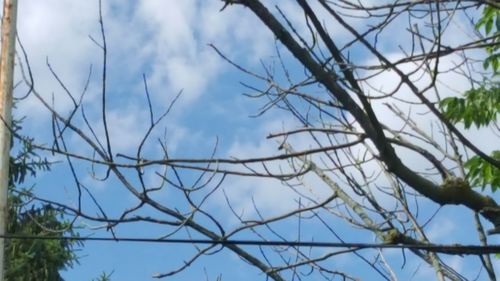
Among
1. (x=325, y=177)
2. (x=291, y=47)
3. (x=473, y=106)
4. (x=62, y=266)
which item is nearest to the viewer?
(x=291, y=47)

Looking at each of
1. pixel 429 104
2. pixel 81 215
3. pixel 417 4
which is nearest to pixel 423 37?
pixel 417 4

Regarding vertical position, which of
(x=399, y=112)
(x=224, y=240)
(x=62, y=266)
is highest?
(x=62, y=266)

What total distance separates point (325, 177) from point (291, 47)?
180 cm

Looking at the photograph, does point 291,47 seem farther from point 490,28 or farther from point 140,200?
point 490,28

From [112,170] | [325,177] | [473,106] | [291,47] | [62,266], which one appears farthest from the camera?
[62,266]

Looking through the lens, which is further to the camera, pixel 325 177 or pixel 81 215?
pixel 325 177

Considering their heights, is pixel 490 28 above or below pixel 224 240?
above

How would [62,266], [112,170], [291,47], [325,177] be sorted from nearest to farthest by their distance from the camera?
1. [291,47]
2. [112,170]
3. [325,177]
4. [62,266]

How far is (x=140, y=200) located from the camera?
4.65 m

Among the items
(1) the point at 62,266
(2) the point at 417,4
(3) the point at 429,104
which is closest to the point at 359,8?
(2) the point at 417,4

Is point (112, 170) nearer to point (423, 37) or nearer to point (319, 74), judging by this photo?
point (319, 74)

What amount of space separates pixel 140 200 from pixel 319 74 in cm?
114

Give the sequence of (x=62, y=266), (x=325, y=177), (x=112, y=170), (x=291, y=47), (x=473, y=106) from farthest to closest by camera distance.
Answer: (x=62, y=266) → (x=473, y=106) → (x=325, y=177) → (x=112, y=170) → (x=291, y=47)

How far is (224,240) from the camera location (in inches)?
186
